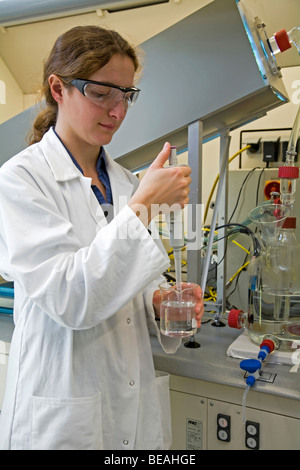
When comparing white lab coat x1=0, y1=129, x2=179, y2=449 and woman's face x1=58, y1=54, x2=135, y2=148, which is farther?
woman's face x1=58, y1=54, x2=135, y2=148

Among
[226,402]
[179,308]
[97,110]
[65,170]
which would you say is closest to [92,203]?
[65,170]

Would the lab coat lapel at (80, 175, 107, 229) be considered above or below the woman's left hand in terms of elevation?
above

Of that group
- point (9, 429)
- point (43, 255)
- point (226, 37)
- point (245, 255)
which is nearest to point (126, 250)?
point (43, 255)

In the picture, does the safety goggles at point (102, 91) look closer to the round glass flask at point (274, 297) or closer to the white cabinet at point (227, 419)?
the round glass flask at point (274, 297)

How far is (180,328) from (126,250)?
286 millimetres

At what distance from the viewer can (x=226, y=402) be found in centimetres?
101

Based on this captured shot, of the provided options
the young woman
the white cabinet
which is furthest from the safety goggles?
the white cabinet

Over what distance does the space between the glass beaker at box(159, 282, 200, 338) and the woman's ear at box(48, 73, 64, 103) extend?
48cm

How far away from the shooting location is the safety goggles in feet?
2.63

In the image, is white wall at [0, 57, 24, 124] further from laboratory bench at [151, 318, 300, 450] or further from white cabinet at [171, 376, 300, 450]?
white cabinet at [171, 376, 300, 450]

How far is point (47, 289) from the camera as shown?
667 millimetres

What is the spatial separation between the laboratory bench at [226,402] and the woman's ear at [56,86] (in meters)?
0.73

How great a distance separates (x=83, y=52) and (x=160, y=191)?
36cm

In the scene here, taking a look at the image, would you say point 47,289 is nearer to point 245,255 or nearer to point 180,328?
point 180,328
